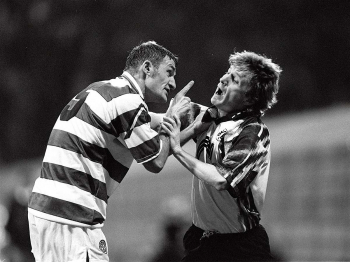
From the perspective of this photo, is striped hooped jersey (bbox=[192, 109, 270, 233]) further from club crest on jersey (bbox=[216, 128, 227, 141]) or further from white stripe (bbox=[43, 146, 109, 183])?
white stripe (bbox=[43, 146, 109, 183])

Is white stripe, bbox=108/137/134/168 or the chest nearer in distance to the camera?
white stripe, bbox=108/137/134/168

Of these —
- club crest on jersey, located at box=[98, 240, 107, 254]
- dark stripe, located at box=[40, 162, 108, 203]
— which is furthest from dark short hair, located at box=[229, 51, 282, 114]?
club crest on jersey, located at box=[98, 240, 107, 254]

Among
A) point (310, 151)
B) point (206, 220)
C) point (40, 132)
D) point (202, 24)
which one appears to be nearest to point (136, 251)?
point (40, 132)

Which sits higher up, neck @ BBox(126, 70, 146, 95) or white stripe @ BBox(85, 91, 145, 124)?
neck @ BBox(126, 70, 146, 95)

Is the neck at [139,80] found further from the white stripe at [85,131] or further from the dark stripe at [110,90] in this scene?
the white stripe at [85,131]

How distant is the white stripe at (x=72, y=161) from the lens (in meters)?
2.65

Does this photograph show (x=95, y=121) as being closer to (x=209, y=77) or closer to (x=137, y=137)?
(x=137, y=137)

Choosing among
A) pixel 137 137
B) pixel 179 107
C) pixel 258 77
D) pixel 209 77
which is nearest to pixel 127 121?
pixel 137 137

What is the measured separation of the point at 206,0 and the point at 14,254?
392cm

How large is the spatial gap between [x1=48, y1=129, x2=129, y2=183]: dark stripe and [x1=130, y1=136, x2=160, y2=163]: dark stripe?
13cm

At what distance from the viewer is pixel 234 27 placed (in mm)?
7414

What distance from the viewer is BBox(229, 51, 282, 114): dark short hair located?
3094 millimetres

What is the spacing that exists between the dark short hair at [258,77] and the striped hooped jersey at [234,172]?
97 millimetres

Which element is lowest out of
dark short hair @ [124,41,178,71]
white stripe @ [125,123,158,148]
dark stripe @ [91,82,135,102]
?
white stripe @ [125,123,158,148]
